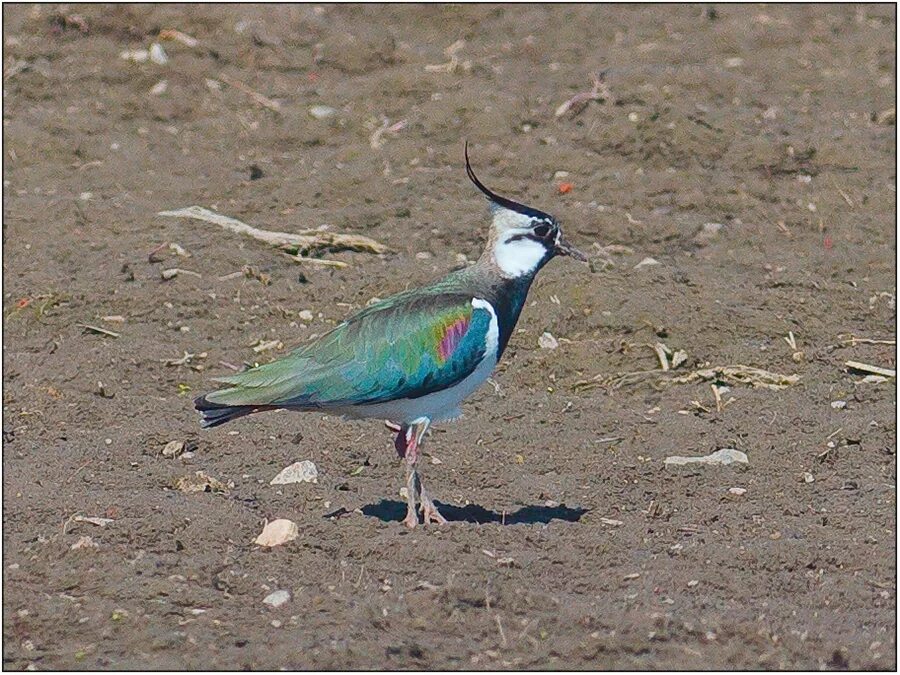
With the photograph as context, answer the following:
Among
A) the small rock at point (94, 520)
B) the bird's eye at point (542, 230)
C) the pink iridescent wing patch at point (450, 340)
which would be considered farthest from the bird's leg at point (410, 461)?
the small rock at point (94, 520)

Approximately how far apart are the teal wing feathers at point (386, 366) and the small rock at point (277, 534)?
0.61m

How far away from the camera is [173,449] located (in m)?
7.53

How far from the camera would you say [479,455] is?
7645 mm

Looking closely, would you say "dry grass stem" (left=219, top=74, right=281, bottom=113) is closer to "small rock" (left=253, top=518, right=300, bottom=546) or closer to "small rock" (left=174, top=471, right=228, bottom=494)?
"small rock" (left=174, top=471, right=228, bottom=494)

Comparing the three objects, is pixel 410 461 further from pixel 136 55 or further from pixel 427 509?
pixel 136 55

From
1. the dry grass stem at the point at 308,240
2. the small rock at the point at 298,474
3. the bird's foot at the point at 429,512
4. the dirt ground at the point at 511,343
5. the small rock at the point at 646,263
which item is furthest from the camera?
the dry grass stem at the point at 308,240

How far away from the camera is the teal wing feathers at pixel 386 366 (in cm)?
673

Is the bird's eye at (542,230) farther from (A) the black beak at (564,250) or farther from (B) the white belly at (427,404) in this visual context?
(B) the white belly at (427,404)

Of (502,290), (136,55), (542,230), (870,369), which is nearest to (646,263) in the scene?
(870,369)

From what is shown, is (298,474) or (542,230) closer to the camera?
(298,474)

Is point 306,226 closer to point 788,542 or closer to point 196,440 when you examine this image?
point 196,440

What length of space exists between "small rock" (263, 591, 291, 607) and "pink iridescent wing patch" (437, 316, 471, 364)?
1450 mm

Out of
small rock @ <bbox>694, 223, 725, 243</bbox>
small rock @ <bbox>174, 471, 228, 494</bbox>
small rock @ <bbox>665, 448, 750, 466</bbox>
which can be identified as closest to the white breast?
small rock @ <bbox>174, 471, 228, 494</bbox>

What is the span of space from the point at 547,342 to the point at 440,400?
6.88ft
